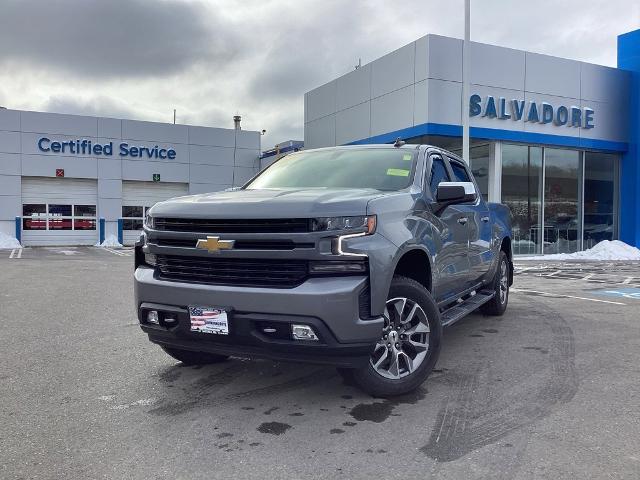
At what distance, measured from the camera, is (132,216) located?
30172mm

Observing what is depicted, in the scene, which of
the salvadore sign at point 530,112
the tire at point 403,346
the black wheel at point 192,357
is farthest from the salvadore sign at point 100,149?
the tire at point 403,346

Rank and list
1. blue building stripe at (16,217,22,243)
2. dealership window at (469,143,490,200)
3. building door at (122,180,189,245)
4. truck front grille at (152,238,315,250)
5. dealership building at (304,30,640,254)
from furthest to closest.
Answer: building door at (122,180,189,245) → blue building stripe at (16,217,22,243) → dealership window at (469,143,490,200) → dealership building at (304,30,640,254) → truck front grille at (152,238,315,250)

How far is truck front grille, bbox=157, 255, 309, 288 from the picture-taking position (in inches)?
147

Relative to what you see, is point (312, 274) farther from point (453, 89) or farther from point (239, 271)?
point (453, 89)

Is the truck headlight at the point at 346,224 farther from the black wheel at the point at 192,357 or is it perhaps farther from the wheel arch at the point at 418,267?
the black wheel at the point at 192,357

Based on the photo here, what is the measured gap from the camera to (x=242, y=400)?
13.8 ft

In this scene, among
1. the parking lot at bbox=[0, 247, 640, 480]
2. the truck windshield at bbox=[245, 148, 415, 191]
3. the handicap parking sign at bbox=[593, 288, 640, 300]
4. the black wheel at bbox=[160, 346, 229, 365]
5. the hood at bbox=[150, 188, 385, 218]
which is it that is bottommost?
the parking lot at bbox=[0, 247, 640, 480]

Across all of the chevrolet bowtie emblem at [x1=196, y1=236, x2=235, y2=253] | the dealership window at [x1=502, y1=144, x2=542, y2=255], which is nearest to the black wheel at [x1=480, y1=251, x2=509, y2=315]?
the chevrolet bowtie emblem at [x1=196, y1=236, x2=235, y2=253]

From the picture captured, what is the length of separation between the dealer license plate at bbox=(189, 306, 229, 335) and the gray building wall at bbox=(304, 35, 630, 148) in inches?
604

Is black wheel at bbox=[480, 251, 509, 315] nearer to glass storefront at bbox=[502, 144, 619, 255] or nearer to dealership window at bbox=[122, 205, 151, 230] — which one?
glass storefront at bbox=[502, 144, 619, 255]

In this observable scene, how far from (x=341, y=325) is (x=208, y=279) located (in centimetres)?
104

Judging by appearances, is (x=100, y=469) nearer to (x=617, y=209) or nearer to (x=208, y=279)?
(x=208, y=279)

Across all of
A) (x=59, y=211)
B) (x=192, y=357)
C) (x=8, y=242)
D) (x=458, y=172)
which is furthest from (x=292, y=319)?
(x=59, y=211)

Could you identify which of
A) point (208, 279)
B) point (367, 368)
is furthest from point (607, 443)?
point (208, 279)
